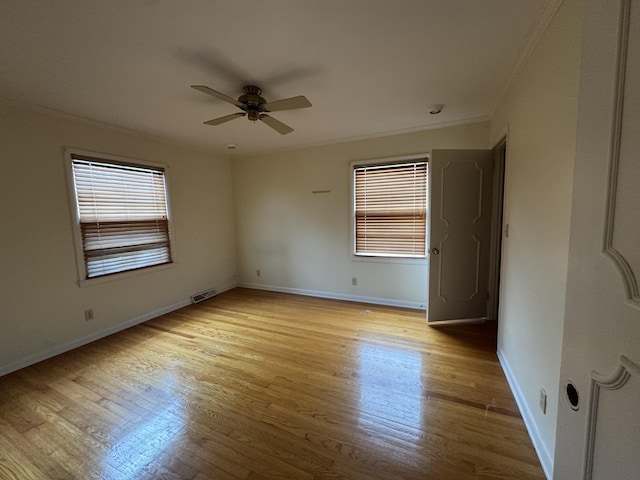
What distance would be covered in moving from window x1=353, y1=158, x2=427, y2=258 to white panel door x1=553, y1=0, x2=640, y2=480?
3.05 meters

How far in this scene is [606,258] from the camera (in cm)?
53

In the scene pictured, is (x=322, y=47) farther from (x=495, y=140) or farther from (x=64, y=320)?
(x=64, y=320)

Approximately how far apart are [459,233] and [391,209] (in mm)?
1008

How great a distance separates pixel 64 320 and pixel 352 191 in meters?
3.66

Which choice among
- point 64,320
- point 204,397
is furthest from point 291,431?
point 64,320

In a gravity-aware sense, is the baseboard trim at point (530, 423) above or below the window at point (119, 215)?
below

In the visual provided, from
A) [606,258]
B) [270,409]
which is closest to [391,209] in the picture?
[270,409]

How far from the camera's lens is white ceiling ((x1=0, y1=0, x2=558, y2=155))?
1438 mm

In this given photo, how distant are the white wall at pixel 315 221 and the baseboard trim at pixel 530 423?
1.57 m

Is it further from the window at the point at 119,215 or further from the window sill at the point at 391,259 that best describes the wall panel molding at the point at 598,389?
the window at the point at 119,215

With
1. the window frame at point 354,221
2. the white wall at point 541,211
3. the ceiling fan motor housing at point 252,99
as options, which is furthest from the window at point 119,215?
the white wall at point 541,211

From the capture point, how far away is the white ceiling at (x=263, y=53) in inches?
56.6

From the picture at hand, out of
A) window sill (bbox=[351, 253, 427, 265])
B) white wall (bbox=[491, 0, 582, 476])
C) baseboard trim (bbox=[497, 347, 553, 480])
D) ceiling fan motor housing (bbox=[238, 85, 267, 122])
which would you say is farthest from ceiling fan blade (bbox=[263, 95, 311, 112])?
baseboard trim (bbox=[497, 347, 553, 480])

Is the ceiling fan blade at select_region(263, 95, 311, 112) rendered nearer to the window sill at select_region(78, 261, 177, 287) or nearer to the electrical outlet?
the electrical outlet
